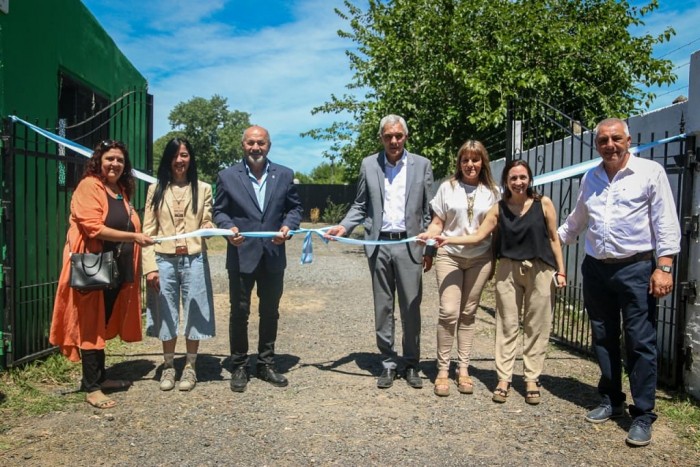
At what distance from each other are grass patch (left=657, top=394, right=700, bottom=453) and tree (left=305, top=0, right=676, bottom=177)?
7.12 metres

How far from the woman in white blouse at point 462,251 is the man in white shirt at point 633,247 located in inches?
31.0

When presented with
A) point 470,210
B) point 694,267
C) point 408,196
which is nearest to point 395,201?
point 408,196

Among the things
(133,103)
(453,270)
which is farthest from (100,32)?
(453,270)

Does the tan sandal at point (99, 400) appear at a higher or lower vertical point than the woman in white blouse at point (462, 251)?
lower

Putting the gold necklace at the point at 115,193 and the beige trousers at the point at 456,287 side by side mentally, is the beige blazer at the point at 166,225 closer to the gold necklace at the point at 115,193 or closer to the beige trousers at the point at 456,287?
the gold necklace at the point at 115,193

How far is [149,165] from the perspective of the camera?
745 centimetres

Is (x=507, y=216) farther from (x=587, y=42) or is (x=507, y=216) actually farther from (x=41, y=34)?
(x=587, y=42)

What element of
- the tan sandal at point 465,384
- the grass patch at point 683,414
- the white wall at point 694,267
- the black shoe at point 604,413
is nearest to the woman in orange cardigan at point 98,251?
the tan sandal at point 465,384

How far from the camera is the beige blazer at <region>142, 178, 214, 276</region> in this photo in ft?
14.5

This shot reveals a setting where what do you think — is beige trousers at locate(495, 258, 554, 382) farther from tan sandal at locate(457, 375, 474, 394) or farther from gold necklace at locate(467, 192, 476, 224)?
gold necklace at locate(467, 192, 476, 224)

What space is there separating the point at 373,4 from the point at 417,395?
39.0ft

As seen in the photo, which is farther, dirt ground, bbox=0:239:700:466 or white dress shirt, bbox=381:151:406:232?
white dress shirt, bbox=381:151:406:232

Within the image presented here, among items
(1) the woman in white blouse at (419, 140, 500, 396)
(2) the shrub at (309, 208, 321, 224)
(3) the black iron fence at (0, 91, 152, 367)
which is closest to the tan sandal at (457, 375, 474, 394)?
(1) the woman in white blouse at (419, 140, 500, 396)

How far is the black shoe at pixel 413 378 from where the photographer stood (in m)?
4.51
